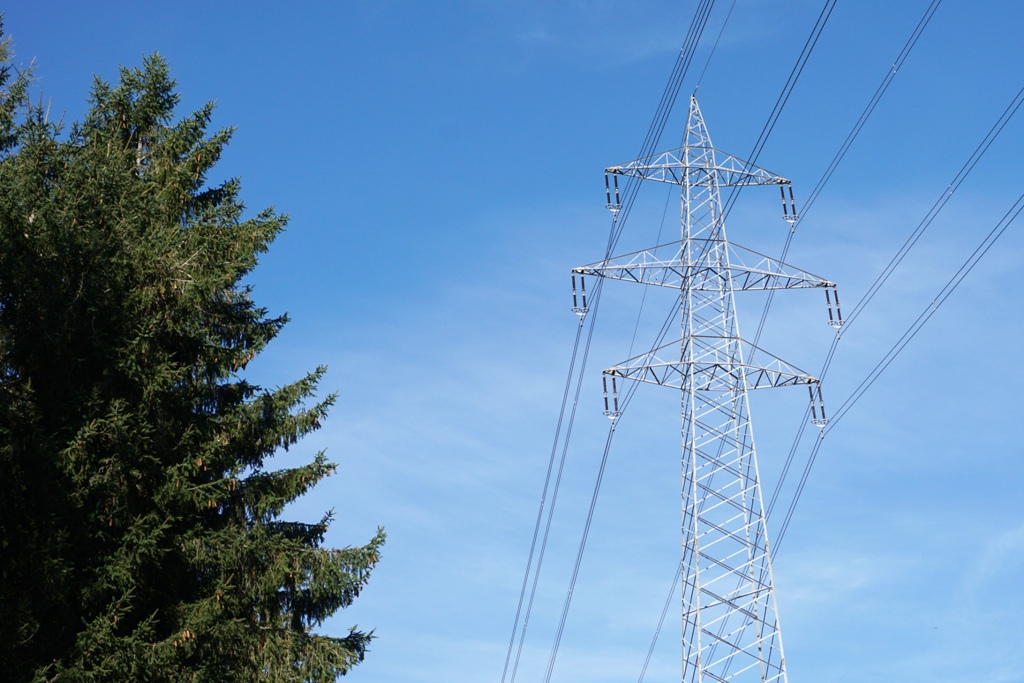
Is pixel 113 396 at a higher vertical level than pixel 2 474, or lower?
higher

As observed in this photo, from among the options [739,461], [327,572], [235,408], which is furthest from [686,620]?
[235,408]

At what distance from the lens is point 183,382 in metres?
17.1

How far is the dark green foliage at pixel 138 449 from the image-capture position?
14.5 meters

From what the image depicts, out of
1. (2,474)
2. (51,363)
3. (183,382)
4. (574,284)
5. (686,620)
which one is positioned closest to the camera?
(2,474)

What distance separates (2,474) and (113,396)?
1.96 meters

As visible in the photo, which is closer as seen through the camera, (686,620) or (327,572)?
(327,572)

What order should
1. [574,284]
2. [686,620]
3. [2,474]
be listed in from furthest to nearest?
1. [574,284]
2. [686,620]
3. [2,474]

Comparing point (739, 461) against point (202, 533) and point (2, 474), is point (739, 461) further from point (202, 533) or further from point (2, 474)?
point (2, 474)

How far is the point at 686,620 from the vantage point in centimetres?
2022

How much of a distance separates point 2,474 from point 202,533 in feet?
9.11

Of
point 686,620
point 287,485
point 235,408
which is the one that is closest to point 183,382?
point 235,408

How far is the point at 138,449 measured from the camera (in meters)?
15.3

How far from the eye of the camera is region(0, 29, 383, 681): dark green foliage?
14508 millimetres

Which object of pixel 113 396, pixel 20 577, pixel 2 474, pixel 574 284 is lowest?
pixel 20 577
